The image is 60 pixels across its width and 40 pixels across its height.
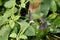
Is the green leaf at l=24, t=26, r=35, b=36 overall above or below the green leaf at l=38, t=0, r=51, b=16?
below

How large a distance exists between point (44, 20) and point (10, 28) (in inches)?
9.1

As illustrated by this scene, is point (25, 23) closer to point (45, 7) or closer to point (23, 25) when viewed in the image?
point (23, 25)

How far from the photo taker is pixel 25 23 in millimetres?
1105

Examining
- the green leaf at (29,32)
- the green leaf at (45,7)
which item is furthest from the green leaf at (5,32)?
the green leaf at (45,7)

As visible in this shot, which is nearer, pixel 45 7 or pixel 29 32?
pixel 29 32

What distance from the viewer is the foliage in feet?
3.55

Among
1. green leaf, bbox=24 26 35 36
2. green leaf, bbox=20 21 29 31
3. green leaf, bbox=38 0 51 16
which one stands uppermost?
green leaf, bbox=38 0 51 16

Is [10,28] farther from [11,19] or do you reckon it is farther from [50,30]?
[50,30]

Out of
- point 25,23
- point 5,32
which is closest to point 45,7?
point 25,23

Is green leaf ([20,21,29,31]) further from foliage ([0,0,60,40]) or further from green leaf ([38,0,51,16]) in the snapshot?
green leaf ([38,0,51,16])

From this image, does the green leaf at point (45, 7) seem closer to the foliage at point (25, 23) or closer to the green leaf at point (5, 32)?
the foliage at point (25, 23)

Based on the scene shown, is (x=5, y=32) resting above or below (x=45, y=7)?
below

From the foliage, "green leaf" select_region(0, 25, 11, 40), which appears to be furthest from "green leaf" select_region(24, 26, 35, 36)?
"green leaf" select_region(0, 25, 11, 40)

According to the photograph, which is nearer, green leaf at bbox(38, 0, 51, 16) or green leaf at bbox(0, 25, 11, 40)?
green leaf at bbox(0, 25, 11, 40)
